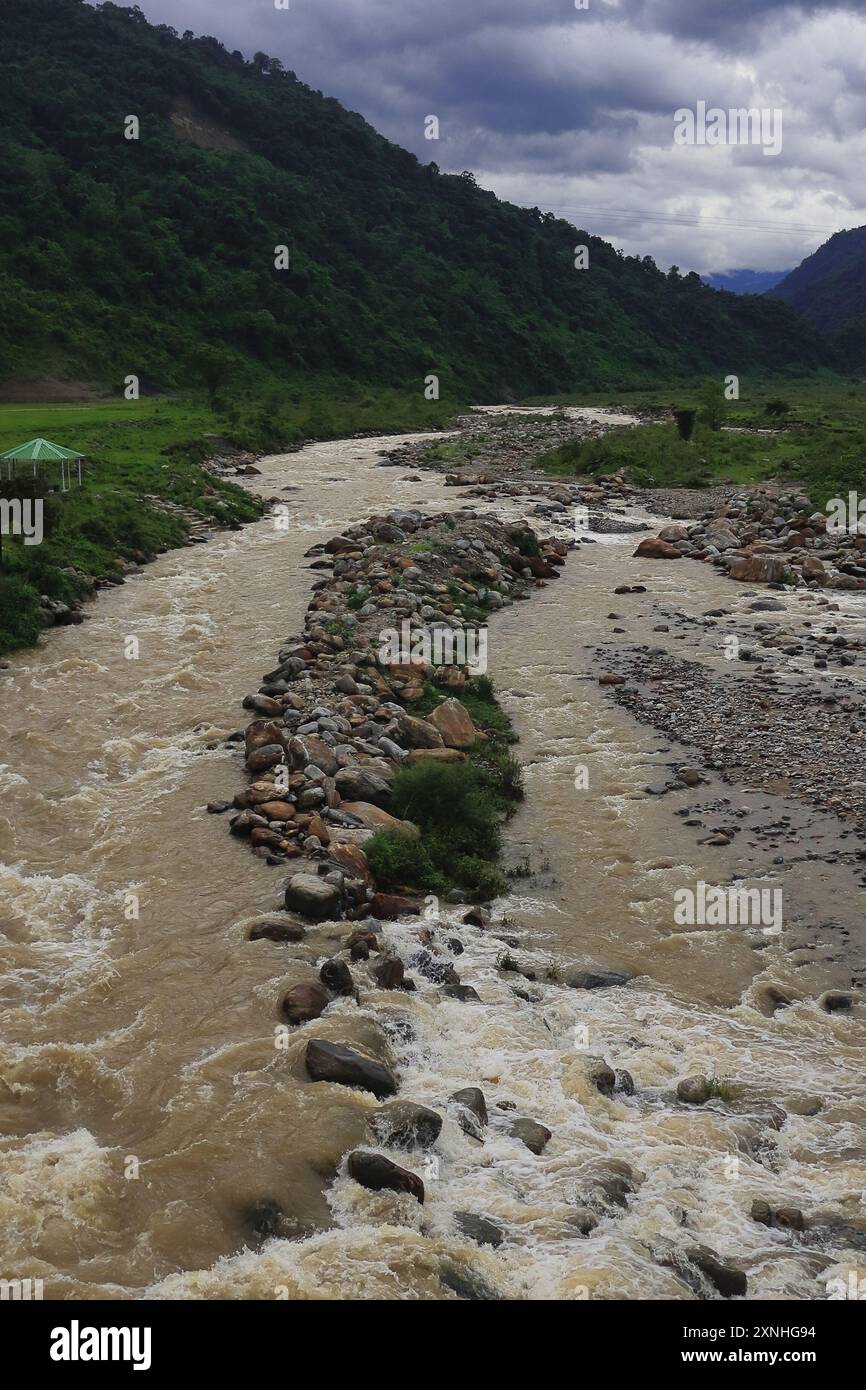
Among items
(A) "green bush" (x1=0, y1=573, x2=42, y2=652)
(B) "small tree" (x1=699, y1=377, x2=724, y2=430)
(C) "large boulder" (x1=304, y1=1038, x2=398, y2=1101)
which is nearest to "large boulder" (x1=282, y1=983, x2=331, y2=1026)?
(C) "large boulder" (x1=304, y1=1038, x2=398, y2=1101)

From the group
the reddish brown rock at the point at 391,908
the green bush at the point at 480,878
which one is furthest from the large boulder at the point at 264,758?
the reddish brown rock at the point at 391,908

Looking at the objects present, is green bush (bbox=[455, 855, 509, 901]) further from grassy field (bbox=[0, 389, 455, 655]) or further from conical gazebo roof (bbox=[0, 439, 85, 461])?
conical gazebo roof (bbox=[0, 439, 85, 461])

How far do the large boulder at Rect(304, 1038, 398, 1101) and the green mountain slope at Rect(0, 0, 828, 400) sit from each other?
53.9m

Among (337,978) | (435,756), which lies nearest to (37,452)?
(435,756)

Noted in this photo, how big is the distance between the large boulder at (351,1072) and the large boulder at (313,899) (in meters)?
2.43

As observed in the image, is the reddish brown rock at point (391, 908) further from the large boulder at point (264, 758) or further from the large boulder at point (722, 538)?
the large boulder at point (722, 538)

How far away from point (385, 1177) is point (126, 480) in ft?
91.8

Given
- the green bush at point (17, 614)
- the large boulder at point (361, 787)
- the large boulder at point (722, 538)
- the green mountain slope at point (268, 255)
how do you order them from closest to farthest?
the large boulder at point (361, 787), the green bush at point (17, 614), the large boulder at point (722, 538), the green mountain slope at point (268, 255)

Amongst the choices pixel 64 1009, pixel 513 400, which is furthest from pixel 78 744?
pixel 513 400

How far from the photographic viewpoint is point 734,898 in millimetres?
11492

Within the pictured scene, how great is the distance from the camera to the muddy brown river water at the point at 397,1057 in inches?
269
